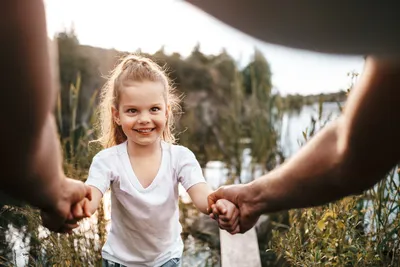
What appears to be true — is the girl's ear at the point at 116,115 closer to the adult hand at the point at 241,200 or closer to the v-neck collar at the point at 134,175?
the v-neck collar at the point at 134,175

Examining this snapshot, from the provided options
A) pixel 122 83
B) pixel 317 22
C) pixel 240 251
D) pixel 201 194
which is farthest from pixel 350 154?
pixel 240 251

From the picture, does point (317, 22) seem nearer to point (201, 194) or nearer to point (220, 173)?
point (201, 194)

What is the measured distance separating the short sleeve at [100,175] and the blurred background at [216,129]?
1.05 ft

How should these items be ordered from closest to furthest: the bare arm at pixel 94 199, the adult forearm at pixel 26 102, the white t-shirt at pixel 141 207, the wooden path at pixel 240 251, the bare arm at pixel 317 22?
the bare arm at pixel 317 22, the adult forearm at pixel 26 102, the bare arm at pixel 94 199, the white t-shirt at pixel 141 207, the wooden path at pixel 240 251

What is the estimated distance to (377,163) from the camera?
5.46 ft

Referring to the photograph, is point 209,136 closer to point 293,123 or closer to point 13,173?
point 293,123

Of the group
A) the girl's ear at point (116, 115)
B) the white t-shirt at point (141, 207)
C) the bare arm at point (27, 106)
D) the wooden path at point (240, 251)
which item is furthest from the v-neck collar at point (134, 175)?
the wooden path at point (240, 251)

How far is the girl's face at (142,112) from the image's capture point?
2.22 m

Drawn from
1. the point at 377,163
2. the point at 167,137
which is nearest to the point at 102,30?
the point at 167,137

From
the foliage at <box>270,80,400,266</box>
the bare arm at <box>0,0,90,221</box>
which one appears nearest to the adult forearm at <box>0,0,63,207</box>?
the bare arm at <box>0,0,90,221</box>

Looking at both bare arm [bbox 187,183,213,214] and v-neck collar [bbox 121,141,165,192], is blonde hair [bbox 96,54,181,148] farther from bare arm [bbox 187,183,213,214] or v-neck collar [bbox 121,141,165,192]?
bare arm [bbox 187,183,213,214]

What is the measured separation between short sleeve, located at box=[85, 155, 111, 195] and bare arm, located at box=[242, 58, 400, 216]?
49 centimetres

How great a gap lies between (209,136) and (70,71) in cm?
133

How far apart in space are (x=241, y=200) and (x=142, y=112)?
44 cm
